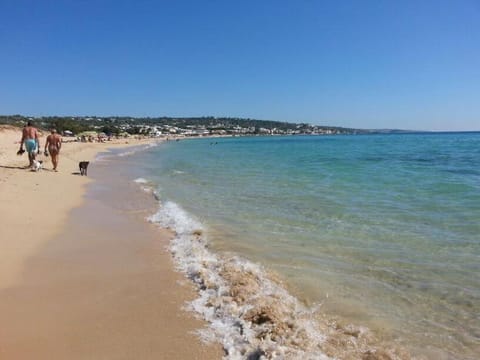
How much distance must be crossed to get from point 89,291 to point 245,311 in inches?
80.0

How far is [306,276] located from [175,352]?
8.74 ft

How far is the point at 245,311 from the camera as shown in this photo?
4.35m

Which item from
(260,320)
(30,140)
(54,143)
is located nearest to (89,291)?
(260,320)

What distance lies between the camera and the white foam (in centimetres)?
362

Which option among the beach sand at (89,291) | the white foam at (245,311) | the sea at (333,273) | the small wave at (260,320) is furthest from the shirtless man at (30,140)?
the small wave at (260,320)

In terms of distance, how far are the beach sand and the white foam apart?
21 centimetres

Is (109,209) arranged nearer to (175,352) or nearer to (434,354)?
(175,352)

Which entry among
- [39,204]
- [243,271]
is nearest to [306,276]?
[243,271]

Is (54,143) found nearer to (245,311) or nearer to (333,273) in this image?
(333,273)

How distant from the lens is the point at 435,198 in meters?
12.3

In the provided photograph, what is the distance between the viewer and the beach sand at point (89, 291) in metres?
3.64

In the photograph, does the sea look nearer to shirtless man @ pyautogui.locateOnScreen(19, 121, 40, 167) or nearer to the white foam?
the white foam

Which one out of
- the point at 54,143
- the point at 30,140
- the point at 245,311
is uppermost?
the point at 30,140

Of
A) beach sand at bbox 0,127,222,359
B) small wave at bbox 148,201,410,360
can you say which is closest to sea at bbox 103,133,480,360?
small wave at bbox 148,201,410,360
